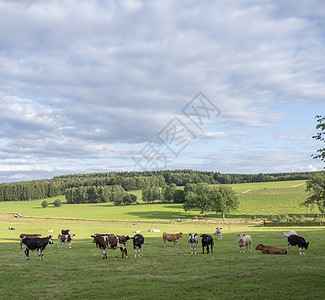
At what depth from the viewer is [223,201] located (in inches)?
3487

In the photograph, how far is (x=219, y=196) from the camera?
298 ft

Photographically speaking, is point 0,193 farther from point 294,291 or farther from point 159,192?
point 294,291

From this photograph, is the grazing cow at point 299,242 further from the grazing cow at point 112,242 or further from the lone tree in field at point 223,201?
the lone tree in field at point 223,201

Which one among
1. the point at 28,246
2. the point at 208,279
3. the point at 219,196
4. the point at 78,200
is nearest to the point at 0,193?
the point at 78,200

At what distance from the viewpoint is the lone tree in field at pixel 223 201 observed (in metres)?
88.3

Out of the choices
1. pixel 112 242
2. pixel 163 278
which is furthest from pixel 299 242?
pixel 112 242

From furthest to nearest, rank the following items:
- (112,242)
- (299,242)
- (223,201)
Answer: (223,201) < (299,242) < (112,242)

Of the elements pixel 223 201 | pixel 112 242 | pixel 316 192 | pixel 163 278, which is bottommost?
pixel 223 201

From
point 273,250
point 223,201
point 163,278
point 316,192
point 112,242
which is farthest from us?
point 223,201

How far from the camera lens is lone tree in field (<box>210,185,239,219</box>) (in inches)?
3477

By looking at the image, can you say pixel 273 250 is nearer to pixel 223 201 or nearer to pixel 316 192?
pixel 316 192

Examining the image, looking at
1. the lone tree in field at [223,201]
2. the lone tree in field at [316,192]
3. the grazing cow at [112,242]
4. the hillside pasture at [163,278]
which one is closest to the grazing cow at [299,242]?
the hillside pasture at [163,278]

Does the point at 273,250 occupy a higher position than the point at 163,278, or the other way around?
the point at 163,278

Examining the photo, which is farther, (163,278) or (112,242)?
(112,242)
